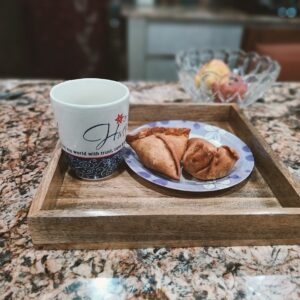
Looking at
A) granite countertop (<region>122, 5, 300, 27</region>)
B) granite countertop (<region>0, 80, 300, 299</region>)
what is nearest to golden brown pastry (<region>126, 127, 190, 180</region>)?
granite countertop (<region>0, 80, 300, 299</region>)

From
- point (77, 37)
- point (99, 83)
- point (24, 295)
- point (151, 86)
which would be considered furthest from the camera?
point (77, 37)

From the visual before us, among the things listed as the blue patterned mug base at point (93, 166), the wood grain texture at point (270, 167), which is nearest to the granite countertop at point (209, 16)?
the wood grain texture at point (270, 167)

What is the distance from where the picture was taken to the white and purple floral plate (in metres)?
0.47

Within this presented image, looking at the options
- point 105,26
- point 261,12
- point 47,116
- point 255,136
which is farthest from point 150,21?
point 255,136

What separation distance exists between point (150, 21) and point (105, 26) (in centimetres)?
40

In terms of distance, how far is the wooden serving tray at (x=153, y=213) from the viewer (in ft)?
1.27

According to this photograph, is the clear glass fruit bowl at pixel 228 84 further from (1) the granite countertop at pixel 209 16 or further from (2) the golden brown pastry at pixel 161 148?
(1) the granite countertop at pixel 209 16

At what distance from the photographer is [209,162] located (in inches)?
19.1

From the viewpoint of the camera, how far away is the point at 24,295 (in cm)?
35

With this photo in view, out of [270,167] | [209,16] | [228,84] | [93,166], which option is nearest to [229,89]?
[228,84]

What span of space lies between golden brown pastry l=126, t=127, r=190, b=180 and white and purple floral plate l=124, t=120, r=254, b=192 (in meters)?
0.01

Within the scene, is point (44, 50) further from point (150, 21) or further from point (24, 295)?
point (24, 295)

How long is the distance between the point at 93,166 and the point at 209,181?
17cm

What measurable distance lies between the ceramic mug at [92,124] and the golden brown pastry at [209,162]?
108 mm
